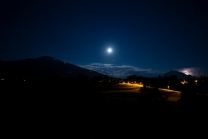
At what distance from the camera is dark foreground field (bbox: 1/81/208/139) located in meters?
13.2

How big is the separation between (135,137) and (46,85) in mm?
13413

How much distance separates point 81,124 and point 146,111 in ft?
25.0

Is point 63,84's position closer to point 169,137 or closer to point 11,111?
point 11,111

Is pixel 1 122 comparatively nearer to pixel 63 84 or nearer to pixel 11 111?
pixel 11 111

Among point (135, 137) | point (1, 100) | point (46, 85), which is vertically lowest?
point (135, 137)

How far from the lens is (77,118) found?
695 inches

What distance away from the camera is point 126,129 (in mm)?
14508

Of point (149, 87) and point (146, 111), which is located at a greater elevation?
point (149, 87)

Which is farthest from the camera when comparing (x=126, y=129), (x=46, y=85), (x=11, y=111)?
(x=46, y=85)

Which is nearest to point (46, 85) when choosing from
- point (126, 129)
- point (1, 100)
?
point (1, 100)

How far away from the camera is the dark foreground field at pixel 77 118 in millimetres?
13158

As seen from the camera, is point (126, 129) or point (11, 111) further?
point (11, 111)

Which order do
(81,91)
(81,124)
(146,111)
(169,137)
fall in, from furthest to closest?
(81,91)
(146,111)
(81,124)
(169,137)

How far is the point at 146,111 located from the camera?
1930 centimetres
